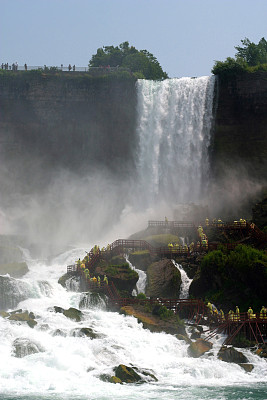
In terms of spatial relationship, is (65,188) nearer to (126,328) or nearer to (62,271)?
(62,271)

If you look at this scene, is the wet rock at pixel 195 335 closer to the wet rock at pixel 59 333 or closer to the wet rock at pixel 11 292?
the wet rock at pixel 59 333

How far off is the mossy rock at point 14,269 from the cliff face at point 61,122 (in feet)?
75.7

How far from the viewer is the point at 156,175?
7325cm

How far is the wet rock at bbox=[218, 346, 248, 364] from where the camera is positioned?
1435 inches

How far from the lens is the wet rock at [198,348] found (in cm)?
3779

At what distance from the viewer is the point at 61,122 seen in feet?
250

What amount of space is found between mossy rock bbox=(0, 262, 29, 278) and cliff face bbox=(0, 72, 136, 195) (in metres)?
23.1

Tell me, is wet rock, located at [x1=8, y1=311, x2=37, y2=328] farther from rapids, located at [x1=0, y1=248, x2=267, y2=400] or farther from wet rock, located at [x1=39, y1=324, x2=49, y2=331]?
wet rock, located at [x1=39, y1=324, x2=49, y2=331]

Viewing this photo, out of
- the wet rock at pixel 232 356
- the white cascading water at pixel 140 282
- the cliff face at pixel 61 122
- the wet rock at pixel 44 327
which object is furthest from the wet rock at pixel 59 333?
the cliff face at pixel 61 122

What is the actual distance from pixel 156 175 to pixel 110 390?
4382 cm

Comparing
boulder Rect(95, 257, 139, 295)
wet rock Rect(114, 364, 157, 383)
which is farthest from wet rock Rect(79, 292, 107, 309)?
wet rock Rect(114, 364, 157, 383)

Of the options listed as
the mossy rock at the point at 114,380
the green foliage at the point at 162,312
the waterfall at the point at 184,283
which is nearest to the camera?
the mossy rock at the point at 114,380

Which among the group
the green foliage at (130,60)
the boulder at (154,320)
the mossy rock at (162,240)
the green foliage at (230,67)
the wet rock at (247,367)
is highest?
the green foliage at (130,60)

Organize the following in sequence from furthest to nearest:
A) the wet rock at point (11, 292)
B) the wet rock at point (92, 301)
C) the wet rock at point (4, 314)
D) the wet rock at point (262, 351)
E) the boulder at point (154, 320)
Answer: the wet rock at point (92, 301) → the wet rock at point (11, 292) → the boulder at point (154, 320) → the wet rock at point (4, 314) → the wet rock at point (262, 351)
